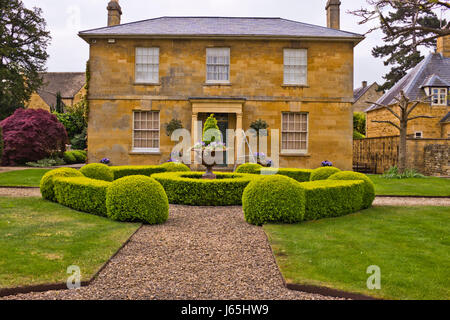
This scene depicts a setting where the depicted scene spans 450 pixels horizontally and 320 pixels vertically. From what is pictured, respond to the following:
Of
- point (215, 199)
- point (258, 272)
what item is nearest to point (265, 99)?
point (215, 199)

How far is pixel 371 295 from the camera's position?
3.94 metres

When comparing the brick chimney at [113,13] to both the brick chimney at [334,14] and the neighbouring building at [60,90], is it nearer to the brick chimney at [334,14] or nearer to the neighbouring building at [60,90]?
the brick chimney at [334,14]

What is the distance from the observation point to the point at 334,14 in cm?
2048

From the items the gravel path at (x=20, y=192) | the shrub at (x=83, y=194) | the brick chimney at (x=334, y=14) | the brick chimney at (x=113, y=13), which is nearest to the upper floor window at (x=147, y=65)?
the brick chimney at (x=113, y=13)

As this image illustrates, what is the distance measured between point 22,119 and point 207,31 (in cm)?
1330

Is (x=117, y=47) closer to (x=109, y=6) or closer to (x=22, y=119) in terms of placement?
(x=109, y=6)

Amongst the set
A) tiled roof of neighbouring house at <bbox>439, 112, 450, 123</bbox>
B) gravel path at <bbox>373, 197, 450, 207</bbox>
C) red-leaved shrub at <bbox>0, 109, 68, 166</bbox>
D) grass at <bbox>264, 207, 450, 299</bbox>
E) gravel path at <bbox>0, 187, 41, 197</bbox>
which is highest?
tiled roof of neighbouring house at <bbox>439, 112, 450, 123</bbox>

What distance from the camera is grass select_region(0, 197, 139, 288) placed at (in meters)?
4.48

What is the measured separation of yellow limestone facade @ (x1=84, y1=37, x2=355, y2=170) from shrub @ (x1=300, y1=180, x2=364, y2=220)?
949 centimetres

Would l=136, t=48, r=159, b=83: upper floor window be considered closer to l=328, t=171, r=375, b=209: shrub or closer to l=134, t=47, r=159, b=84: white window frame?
l=134, t=47, r=159, b=84: white window frame

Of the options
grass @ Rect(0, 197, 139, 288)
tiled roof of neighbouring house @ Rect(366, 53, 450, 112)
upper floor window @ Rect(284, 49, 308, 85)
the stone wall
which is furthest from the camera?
tiled roof of neighbouring house @ Rect(366, 53, 450, 112)

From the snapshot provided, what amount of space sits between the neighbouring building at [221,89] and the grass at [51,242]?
10.1 meters

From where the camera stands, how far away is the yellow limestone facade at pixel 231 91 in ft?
60.6

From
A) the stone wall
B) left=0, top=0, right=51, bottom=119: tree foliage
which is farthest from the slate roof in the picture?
the stone wall
